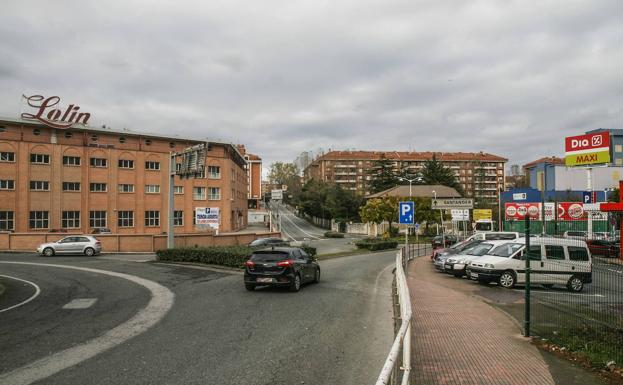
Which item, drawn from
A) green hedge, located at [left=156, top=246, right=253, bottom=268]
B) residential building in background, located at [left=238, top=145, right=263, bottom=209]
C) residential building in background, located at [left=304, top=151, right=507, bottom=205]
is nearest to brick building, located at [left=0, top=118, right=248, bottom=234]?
green hedge, located at [left=156, top=246, right=253, bottom=268]

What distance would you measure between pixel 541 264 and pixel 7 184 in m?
51.8

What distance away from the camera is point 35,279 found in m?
19.2

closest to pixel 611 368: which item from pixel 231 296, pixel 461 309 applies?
pixel 461 309

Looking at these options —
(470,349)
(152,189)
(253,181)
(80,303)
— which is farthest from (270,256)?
(253,181)

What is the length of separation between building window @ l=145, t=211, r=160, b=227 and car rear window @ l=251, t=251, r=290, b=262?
157ft

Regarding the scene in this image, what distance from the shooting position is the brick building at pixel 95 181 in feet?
165

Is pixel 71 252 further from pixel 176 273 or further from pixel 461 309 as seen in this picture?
pixel 461 309

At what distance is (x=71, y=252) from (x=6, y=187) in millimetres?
23082

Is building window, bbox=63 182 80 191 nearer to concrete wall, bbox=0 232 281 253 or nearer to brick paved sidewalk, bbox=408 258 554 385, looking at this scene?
concrete wall, bbox=0 232 281 253

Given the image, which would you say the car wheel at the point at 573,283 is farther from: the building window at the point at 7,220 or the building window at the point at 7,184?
the building window at the point at 7,184

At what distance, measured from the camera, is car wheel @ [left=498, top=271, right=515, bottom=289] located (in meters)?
17.6

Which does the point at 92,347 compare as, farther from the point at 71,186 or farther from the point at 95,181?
the point at 95,181

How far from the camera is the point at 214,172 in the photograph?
65750 mm

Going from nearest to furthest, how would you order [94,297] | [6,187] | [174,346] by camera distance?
[174,346], [94,297], [6,187]
